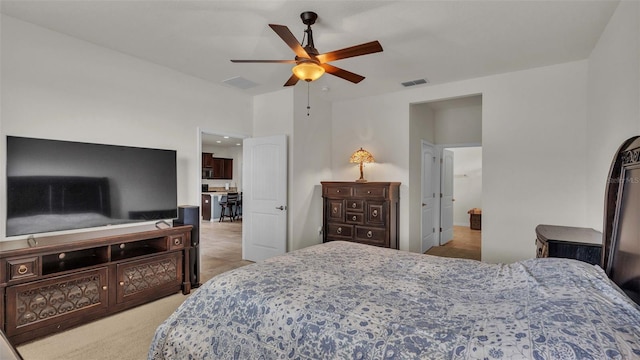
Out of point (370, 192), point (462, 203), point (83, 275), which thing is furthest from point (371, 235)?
point (462, 203)

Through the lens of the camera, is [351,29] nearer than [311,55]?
No

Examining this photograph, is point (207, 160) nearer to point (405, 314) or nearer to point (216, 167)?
point (216, 167)

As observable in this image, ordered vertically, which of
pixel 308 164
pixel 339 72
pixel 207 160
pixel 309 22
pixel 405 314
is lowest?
pixel 405 314

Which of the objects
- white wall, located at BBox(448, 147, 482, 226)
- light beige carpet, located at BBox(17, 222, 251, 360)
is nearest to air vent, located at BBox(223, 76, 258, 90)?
light beige carpet, located at BBox(17, 222, 251, 360)

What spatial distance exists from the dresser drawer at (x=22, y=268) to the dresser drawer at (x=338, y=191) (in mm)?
3430

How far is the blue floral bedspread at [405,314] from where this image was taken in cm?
107

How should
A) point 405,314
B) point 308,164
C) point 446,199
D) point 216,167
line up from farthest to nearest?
point 216,167, point 446,199, point 308,164, point 405,314

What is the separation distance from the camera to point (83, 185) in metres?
2.89

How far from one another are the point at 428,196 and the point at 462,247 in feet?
4.29

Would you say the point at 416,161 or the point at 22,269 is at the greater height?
the point at 416,161

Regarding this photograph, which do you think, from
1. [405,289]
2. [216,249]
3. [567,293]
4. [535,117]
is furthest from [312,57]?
[216,249]

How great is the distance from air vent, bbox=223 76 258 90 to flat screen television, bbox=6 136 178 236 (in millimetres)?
1346

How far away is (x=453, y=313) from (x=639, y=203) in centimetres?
116

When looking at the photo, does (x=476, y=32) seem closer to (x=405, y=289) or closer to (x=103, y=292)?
(x=405, y=289)
